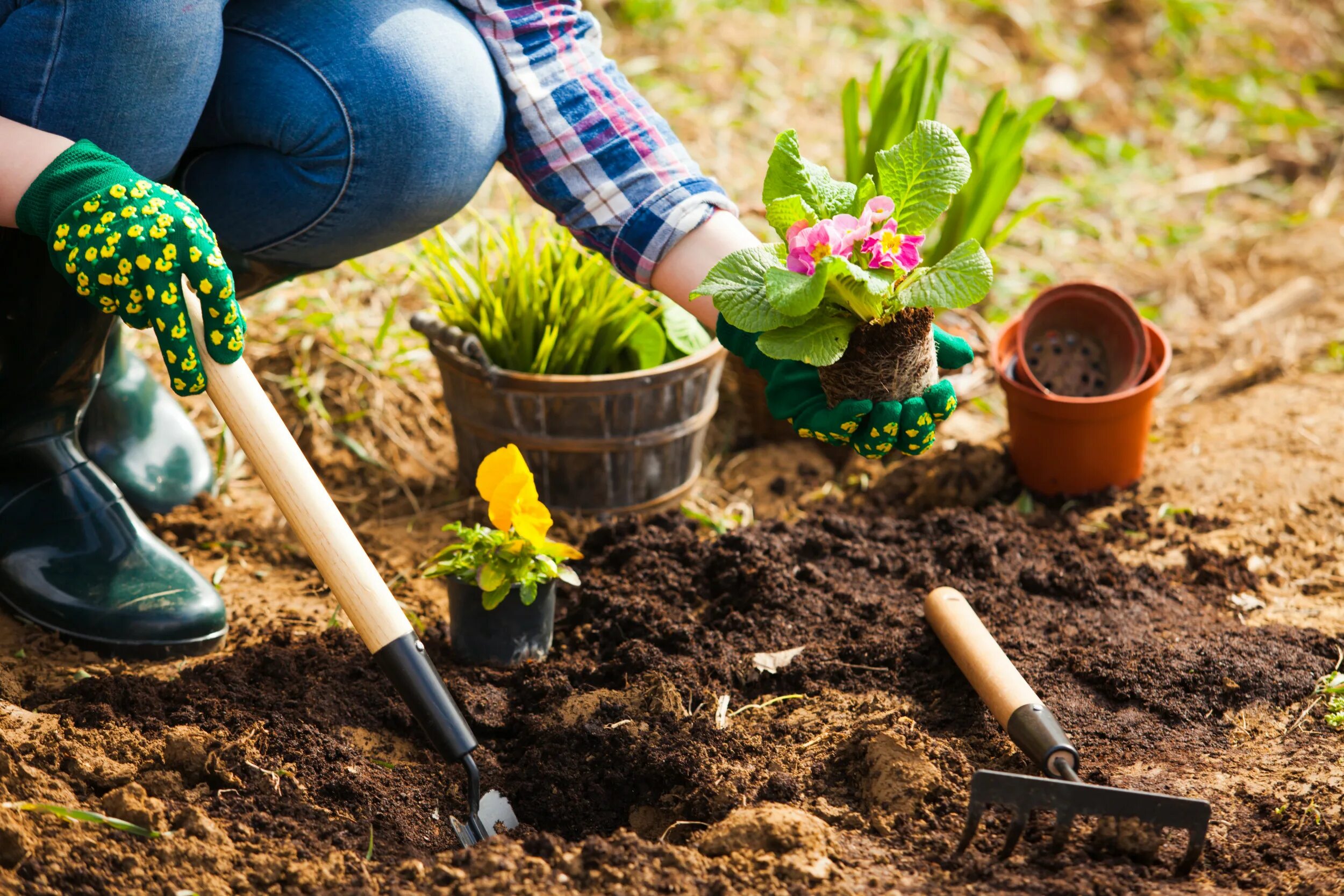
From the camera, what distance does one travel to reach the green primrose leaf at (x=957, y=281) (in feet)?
4.62

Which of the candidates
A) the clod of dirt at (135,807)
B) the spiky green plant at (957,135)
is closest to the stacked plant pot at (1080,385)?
the spiky green plant at (957,135)

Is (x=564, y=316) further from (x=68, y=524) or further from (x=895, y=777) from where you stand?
(x=895, y=777)

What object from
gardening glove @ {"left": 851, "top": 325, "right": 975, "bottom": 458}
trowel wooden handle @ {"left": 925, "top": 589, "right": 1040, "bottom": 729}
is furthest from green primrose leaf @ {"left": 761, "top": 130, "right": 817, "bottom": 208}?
trowel wooden handle @ {"left": 925, "top": 589, "right": 1040, "bottom": 729}

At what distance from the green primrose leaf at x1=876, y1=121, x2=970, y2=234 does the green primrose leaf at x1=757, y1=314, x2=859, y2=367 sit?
0.20 metres

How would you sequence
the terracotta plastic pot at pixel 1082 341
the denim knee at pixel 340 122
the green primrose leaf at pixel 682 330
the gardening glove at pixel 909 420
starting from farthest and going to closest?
the terracotta plastic pot at pixel 1082 341, the green primrose leaf at pixel 682 330, the denim knee at pixel 340 122, the gardening glove at pixel 909 420

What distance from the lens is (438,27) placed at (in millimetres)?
1693

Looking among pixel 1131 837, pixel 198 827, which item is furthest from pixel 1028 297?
pixel 198 827

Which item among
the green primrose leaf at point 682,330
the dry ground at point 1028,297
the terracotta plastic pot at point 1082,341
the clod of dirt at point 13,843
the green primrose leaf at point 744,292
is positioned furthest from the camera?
the terracotta plastic pot at point 1082,341

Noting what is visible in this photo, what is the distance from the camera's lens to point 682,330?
2.18 meters

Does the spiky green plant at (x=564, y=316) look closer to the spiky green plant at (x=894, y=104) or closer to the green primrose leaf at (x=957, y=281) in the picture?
the spiky green plant at (x=894, y=104)

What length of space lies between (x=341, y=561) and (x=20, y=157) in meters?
0.61

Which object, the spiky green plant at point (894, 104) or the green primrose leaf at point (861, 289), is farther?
the spiky green plant at point (894, 104)

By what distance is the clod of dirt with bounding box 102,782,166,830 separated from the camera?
4.27ft

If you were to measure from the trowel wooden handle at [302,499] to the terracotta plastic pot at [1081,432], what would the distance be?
1404 mm
